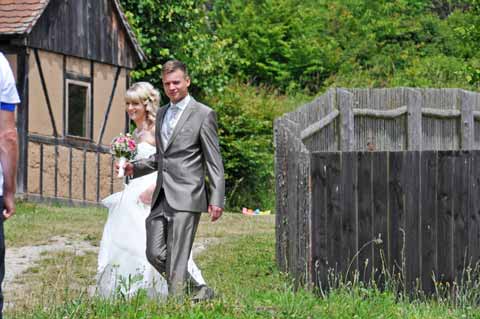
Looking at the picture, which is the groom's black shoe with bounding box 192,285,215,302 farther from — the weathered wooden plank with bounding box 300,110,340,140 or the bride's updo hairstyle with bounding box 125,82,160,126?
the weathered wooden plank with bounding box 300,110,340,140

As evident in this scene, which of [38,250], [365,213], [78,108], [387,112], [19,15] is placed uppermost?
[19,15]

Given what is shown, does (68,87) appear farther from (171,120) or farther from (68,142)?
(171,120)

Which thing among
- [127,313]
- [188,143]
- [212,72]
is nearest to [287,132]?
[188,143]

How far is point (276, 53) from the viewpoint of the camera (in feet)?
135

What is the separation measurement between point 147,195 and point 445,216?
2.91 meters

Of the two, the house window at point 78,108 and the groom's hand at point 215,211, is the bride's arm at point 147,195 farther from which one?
the house window at point 78,108

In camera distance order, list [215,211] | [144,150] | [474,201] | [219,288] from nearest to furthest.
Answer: [215,211] → [144,150] → [219,288] → [474,201]

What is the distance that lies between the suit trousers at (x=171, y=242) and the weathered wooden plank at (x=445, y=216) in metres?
3.53

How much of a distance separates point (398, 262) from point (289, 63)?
28107 millimetres

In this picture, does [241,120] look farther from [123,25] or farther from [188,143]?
[188,143]

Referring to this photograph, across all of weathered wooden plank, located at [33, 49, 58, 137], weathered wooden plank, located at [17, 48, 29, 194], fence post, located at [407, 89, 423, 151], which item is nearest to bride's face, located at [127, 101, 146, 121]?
fence post, located at [407, 89, 423, 151]

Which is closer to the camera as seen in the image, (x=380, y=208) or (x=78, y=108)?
(x=380, y=208)

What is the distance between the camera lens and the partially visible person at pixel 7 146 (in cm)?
703

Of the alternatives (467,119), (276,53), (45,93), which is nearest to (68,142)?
(45,93)
